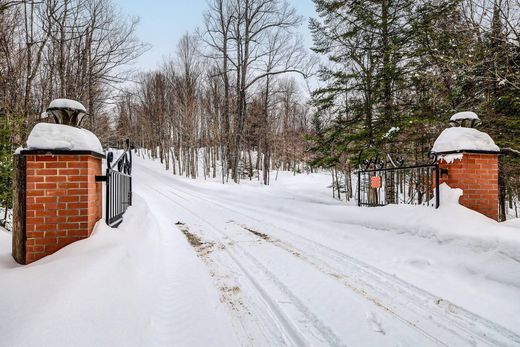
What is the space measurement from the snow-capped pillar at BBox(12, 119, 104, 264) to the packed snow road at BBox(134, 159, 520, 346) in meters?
1.73

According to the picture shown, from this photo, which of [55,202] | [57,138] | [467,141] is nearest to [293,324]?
[55,202]

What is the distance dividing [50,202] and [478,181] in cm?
631

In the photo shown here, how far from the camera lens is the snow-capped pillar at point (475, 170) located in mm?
4777

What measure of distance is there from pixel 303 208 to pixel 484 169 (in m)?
4.71

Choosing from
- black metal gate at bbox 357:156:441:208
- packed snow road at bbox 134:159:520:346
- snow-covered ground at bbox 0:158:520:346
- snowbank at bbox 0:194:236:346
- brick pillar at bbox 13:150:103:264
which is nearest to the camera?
snowbank at bbox 0:194:236:346

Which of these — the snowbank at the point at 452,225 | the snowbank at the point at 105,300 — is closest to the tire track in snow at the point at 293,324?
the snowbank at the point at 105,300

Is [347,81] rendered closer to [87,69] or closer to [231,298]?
[231,298]

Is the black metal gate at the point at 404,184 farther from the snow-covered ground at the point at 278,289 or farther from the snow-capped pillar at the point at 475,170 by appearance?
the snow-covered ground at the point at 278,289

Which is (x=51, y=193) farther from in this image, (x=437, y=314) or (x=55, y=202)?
(x=437, y=314)

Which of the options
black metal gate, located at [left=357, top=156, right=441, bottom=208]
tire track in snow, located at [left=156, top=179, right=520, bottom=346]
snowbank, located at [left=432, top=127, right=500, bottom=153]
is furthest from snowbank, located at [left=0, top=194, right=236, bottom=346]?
snowbank, located at [left=432, top=127, right=500, bottom=153]

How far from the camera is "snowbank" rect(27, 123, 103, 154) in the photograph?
318cm

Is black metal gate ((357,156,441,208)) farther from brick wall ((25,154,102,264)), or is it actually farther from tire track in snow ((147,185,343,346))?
brick wall ((25,154,102,264))

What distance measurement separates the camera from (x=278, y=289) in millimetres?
3074

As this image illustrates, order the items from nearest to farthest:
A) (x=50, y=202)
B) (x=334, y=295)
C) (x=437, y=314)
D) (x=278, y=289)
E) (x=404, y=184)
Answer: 1. (x=437, y=314)
2. (x=334, y=295)
3. (x=278, y=289)
4. (x=50, y=202)
5. (x=404, y=184)
